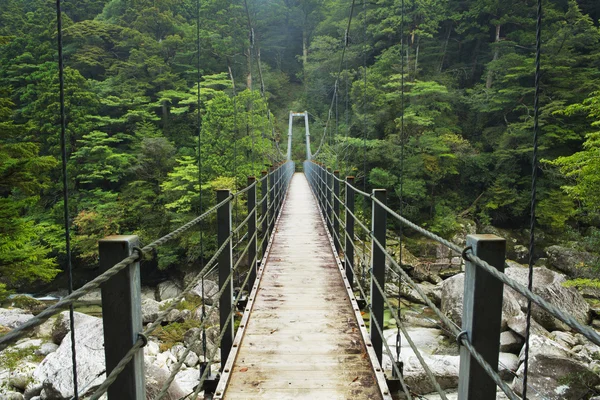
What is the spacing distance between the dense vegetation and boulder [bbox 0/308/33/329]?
98 centimetres

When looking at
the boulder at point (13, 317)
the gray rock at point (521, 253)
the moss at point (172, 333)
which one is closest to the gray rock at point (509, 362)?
the moss at point (172, 333)

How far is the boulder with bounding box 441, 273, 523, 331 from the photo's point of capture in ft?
21.3

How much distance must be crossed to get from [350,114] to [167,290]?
1113cm

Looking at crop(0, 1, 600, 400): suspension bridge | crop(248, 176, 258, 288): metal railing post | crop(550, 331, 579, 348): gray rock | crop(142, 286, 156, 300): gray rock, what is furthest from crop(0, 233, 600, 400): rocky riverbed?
crop(142, 286, 156, 300): gray rock

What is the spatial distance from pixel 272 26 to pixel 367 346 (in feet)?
99.9

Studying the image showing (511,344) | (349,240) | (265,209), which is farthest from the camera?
(511,344)

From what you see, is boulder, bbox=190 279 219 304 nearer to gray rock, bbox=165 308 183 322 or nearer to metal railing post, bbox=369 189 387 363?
gray rock, bbox=165 308 183 322

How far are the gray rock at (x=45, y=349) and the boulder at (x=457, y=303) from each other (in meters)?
6.69

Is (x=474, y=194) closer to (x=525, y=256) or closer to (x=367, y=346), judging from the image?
(x=525, y=256)

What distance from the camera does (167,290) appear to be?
12.4 m

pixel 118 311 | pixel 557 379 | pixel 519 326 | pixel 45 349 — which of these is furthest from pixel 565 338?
pixel 45 349

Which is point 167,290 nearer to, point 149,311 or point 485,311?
point 149,311

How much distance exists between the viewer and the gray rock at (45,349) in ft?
21.1

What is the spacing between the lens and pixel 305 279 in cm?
317
